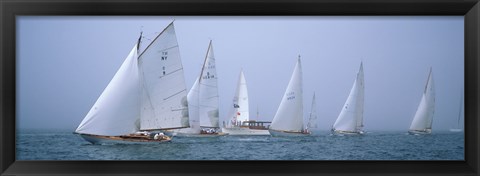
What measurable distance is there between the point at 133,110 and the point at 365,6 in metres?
3.50

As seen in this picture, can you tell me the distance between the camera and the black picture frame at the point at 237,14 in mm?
4551

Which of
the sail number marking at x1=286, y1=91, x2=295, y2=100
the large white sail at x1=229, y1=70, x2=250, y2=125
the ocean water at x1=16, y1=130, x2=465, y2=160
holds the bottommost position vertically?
the ocean water at x1=16, y1=130, x2=465, y2=160

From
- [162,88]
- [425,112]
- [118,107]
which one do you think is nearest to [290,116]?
[162,88]

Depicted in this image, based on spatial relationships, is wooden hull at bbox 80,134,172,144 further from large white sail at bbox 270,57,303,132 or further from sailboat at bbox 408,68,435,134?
sailboat at bbox 408,68,435,134

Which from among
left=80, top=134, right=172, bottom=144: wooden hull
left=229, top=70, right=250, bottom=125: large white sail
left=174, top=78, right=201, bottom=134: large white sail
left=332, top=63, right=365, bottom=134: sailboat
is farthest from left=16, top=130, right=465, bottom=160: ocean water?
left=174, top=78, right=201, bottom=134: large white sail

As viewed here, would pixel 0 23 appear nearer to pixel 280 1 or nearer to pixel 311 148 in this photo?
pixel 280 1

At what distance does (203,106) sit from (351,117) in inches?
102

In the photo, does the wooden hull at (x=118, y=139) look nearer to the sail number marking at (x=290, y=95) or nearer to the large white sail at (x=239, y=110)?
the large white sail at (x=239, y=110)

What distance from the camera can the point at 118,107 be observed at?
7.11 metres

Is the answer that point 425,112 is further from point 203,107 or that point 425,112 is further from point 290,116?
point 203,107

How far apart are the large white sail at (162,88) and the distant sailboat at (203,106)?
714 millimetres

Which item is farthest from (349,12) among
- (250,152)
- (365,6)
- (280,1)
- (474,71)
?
(250,152)

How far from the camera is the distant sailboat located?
1008cm

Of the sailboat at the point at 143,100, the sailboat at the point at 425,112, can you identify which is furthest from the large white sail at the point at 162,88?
the sailboat at the point at 425,112
